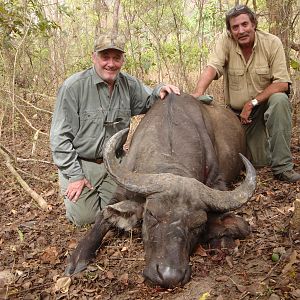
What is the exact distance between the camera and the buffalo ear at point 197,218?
3.76m

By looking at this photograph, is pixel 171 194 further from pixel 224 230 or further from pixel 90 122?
pixel 90 122

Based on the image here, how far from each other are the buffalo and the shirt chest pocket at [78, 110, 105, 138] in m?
0.48

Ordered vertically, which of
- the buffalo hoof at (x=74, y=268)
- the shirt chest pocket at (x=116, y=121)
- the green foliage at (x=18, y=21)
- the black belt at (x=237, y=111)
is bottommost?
the buffalo hoof at (x=74, y=268)

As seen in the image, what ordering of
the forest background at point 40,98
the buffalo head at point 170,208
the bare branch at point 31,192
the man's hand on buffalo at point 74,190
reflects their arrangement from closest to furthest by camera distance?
1. the buffalo head at point 170,208
2. the forest background at point 40,98
3. the man's hand on buffalo at point 74,190
4. the bare branch at point 31,192

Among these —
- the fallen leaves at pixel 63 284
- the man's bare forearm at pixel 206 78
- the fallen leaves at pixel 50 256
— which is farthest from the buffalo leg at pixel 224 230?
the man's bare forearm at pixel 206 78

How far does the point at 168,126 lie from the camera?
4.93m

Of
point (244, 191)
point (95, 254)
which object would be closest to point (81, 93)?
point (95, 254)

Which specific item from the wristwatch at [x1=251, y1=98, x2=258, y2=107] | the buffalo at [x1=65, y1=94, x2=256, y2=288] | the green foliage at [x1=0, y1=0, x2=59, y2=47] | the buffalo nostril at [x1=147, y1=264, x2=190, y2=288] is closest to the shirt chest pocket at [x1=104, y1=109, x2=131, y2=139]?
the buffalo at [x1=65, y1=94, x2=256, y2=288]

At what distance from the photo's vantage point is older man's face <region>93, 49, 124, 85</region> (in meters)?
5.07

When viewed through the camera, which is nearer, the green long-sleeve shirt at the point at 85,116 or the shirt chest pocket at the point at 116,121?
the green long-sleeve shirt at the point at 85,116

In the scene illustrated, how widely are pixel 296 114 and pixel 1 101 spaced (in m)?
5.31

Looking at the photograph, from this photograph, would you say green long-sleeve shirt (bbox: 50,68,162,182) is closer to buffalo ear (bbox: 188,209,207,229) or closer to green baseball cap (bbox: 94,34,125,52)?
green baseball cap (bbox: 94,34,125,52)

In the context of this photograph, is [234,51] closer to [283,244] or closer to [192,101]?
[192,101]

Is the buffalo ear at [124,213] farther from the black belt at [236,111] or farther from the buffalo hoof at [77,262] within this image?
the black belt at [236,111]
